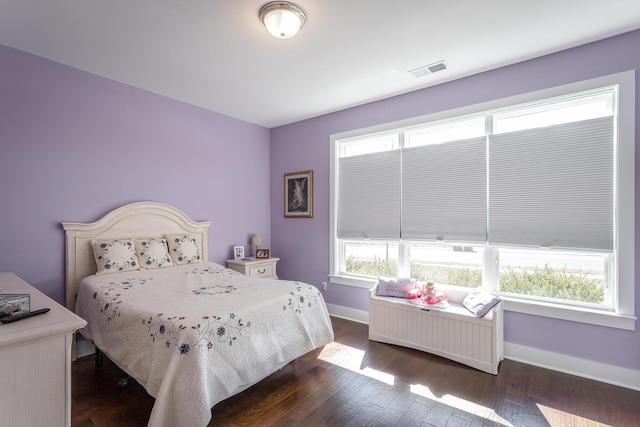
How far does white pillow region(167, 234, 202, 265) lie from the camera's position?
11.3 feet

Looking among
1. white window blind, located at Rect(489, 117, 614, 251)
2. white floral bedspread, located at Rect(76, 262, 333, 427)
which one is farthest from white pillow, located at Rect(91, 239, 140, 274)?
white window blind, located at Rect(489, 117, 614, 251)

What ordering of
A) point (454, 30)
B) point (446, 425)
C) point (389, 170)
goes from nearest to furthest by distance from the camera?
point (446, 425) < point (454, 30) < point (389, 170)

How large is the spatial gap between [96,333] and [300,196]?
2823 millimetres

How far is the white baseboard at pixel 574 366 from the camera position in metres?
2.37

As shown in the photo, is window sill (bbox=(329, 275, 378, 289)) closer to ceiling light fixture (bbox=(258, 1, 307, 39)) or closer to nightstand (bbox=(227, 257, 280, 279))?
nightstand (bbox=(227, 257, 280, 279))

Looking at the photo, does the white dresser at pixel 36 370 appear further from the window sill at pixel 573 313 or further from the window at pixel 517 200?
the window sill at pixel 573 313

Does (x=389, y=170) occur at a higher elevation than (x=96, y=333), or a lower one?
higher

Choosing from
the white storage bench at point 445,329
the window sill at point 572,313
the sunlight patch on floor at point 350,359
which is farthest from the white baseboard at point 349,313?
the window sill at point 572,313

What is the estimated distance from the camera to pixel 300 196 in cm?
448

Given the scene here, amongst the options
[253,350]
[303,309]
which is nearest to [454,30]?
[303,309]

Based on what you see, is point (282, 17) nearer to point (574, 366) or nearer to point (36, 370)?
point (36, 370)

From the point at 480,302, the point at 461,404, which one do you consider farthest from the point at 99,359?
the point at 480,302

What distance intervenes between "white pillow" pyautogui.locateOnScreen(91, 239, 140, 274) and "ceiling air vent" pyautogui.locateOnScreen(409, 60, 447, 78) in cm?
334

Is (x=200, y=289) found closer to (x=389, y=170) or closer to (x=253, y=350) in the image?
(x=253, y=350)
